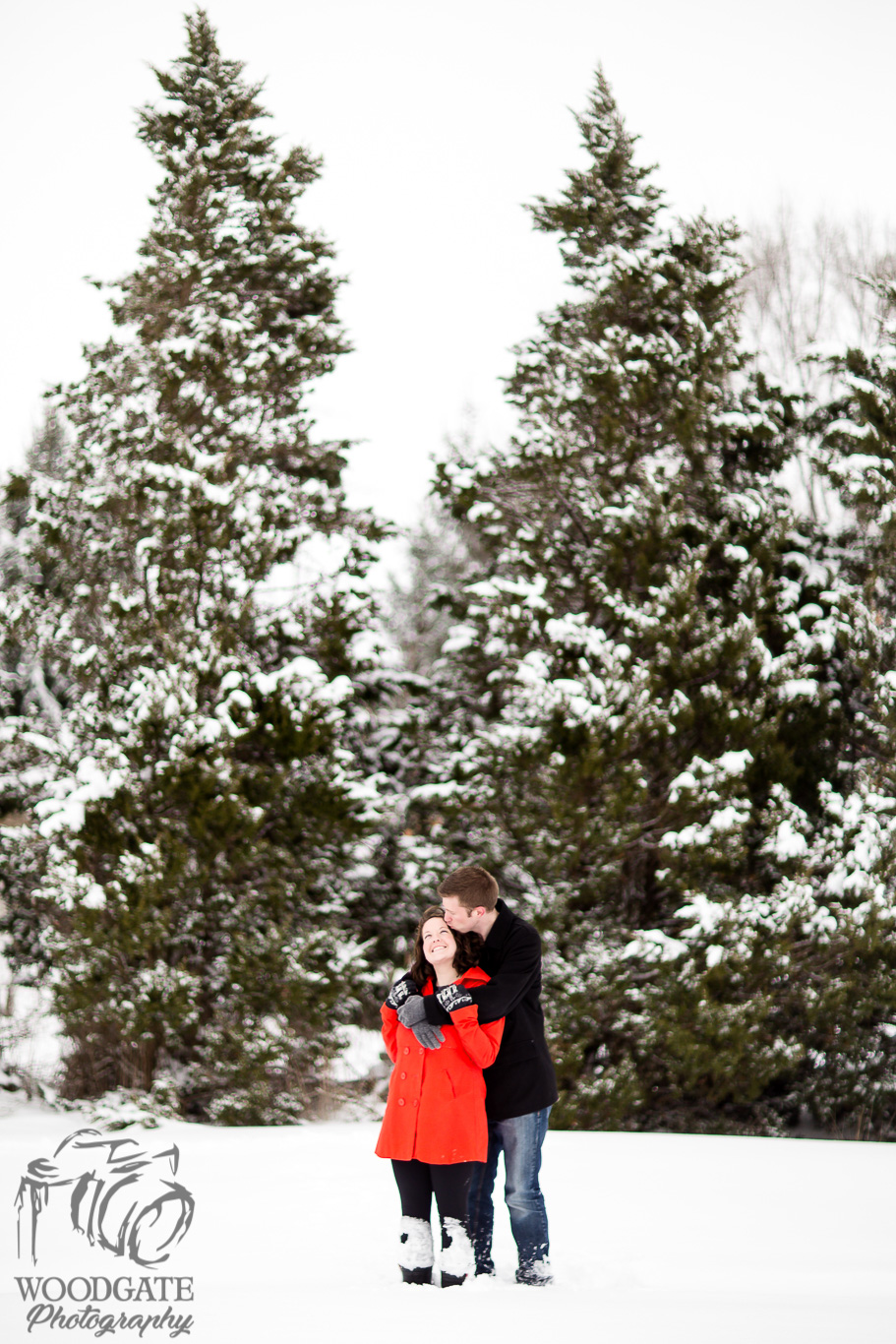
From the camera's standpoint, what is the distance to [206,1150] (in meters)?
6.38

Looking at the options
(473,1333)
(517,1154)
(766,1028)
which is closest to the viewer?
(473,1333)

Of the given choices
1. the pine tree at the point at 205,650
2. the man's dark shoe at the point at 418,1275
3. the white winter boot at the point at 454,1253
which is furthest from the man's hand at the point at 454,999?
the pine tree at the point at 205,650

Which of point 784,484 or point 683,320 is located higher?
point 683,320

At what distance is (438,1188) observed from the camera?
353 centimetres

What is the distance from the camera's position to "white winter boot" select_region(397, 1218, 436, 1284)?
3.56 meters

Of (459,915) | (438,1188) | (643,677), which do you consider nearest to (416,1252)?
(438,1188)

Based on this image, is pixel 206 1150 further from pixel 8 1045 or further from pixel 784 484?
pixel 784 484

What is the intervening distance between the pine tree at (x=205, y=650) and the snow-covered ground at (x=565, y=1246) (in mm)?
1068

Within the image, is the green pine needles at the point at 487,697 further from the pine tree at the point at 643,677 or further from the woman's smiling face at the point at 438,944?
the woman's smiling face at the point at 438,944

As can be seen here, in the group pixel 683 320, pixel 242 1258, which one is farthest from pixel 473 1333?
pixel 683 320

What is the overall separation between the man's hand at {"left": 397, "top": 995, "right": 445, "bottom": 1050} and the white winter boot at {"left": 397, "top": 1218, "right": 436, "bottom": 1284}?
620 mm

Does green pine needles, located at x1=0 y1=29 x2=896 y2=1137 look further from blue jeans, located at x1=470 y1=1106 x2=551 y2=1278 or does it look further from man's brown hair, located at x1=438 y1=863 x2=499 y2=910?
man's brown hair, located at x1=438 y1=863 x2=499 y2=910

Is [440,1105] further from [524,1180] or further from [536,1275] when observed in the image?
[536,1275]

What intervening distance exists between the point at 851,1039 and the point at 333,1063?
4078mm
